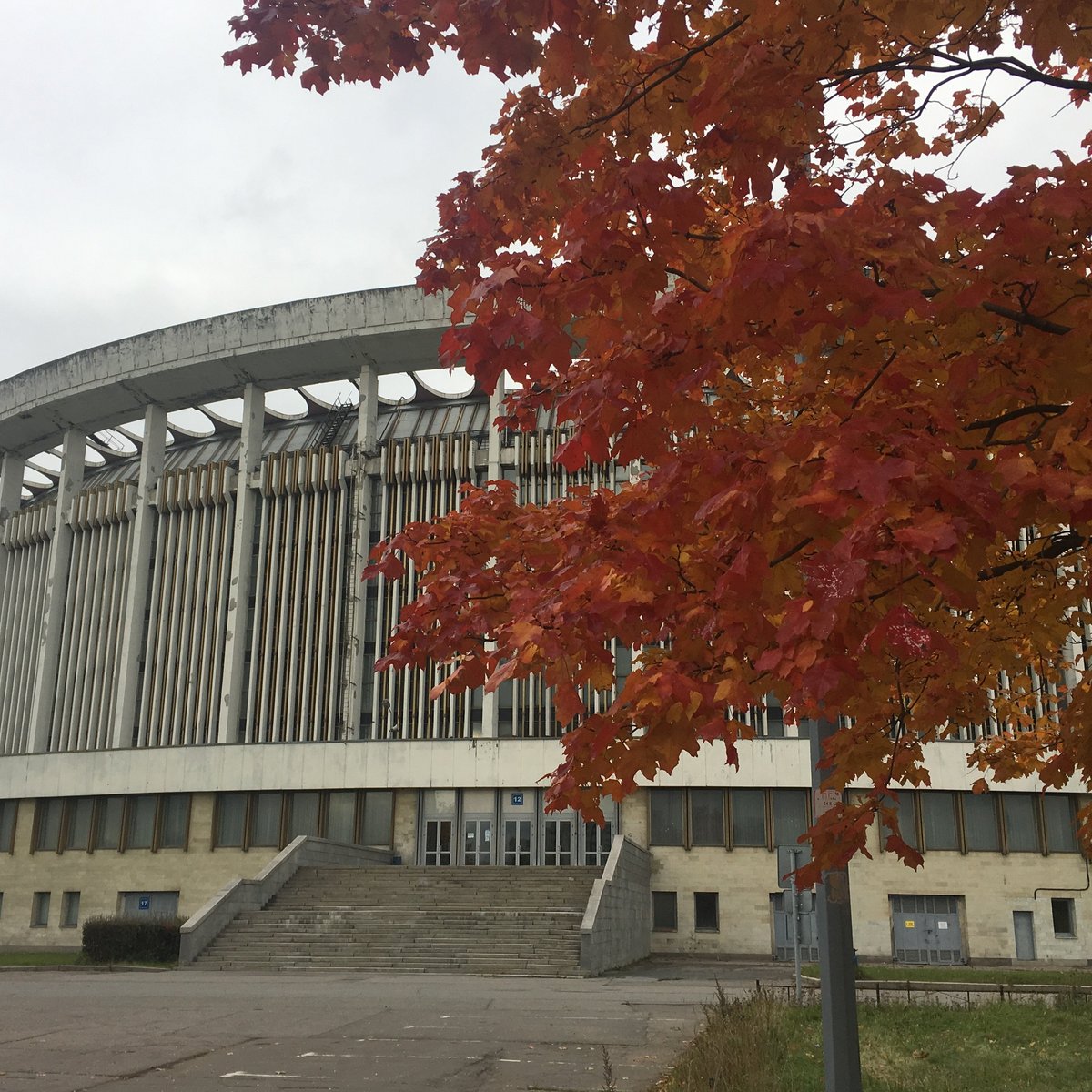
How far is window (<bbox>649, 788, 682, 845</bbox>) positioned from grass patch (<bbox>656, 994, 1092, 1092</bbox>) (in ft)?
62.2

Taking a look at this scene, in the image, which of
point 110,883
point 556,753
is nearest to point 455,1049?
point 556,753

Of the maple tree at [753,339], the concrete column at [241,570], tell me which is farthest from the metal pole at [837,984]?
the concrete column at [241,570]

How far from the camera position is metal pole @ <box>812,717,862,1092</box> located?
5684mm

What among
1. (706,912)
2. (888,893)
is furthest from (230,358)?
(888,893)

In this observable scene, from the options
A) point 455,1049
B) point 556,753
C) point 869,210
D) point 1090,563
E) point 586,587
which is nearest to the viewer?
point 869,210

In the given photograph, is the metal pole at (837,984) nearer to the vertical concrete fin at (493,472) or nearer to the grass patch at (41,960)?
the grass patch at (41,960)

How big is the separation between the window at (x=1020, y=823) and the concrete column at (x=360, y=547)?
68.8 ft

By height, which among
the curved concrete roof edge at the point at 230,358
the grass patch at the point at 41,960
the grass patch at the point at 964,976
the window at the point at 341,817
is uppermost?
the curved concrete roof edge at the point at 230,358

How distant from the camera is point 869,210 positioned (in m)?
4.24

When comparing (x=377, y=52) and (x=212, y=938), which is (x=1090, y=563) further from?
(x=212, y=938)

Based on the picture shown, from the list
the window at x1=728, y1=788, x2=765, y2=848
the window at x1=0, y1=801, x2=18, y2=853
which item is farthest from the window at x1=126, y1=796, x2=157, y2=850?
the window at x1=728, y1=788, x2=765, y2=848

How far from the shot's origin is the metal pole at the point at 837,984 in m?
5.68

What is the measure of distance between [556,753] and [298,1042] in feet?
73.2

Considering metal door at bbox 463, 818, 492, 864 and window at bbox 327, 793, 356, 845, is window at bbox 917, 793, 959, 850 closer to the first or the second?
metal door at bbox 463, 818, 492, 864
